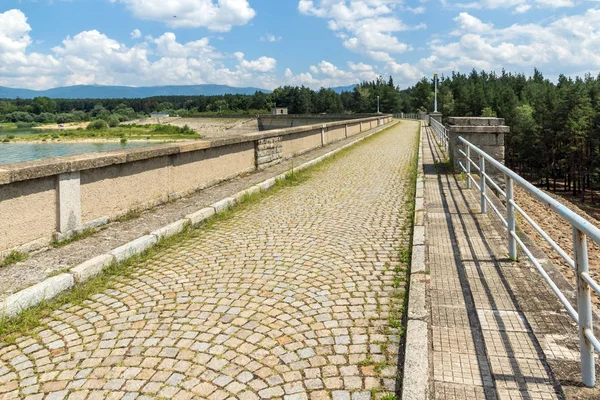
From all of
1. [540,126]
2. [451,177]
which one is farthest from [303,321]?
[540,126]

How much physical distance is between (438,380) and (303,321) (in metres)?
1.19

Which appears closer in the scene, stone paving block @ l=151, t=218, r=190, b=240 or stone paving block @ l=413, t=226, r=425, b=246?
stone paving block @ l=413, t=226, r=425, b=246

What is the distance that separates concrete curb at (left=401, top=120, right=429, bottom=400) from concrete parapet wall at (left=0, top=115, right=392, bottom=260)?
4.08 metres

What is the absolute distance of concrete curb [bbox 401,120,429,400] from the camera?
2566mm

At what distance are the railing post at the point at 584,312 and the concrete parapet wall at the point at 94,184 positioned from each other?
5001 millimetres

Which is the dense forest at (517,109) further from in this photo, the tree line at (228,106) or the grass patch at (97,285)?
the grass patch at (97,285)

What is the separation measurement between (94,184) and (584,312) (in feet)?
18.5

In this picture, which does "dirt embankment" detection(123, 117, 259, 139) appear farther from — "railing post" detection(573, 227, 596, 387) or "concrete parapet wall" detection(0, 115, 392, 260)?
"railing post" detection(573, 227, 596, 387)

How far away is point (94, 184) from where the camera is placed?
19.7 feet

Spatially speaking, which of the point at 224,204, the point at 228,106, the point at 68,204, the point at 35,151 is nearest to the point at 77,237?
the point at 68,204

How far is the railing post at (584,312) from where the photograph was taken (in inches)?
99.3

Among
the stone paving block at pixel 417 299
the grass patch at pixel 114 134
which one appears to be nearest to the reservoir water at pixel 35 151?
the stone paving block at pixel 417 299

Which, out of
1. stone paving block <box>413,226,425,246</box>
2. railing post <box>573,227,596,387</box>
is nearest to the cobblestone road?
stone paving block <box>413,226,425,246</box>

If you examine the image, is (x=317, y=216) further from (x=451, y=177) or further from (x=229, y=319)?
(x=451, y=177)
